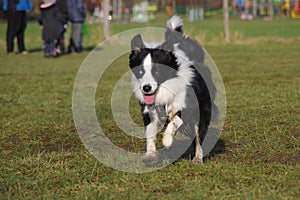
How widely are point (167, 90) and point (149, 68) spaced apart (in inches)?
11.7

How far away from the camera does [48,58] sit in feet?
62.3

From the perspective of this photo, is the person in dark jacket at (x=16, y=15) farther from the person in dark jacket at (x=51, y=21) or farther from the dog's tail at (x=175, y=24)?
the dog's tail at (x=175, y=24)

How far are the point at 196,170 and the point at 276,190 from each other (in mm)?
904

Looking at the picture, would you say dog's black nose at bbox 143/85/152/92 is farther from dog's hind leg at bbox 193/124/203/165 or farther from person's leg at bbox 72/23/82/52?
person's leg at bbox 72/23/82/52

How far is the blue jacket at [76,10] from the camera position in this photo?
65.2 feet

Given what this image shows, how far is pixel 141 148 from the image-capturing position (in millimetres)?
6344

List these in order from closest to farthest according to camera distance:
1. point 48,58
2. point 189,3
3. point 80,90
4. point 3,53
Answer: point 80,90 → point 48,58 → point 3,53 → point 189,3

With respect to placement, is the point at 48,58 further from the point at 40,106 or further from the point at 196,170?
the point at 196,170

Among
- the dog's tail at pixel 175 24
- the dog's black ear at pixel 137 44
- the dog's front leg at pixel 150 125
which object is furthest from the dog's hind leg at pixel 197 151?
the dog's tail at pixel 175 24

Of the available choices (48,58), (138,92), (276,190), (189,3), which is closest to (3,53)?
(48,58)

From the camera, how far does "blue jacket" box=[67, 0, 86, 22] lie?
65.2 feet

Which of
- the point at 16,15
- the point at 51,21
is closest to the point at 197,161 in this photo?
the point at 51,21

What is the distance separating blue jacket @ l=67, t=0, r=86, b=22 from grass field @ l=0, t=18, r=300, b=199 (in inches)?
275

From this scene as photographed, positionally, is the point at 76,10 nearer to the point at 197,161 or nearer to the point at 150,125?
the point at 150,125
